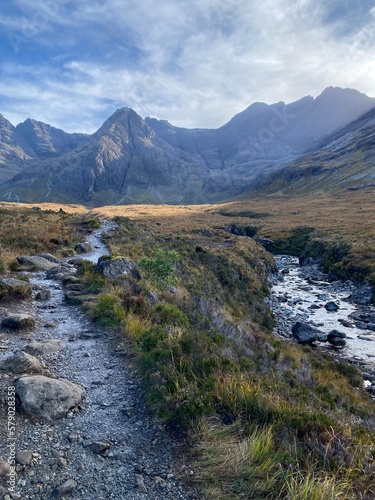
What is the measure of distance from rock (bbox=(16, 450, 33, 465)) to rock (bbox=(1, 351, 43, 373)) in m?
2.63

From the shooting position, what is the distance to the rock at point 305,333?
2597 cm

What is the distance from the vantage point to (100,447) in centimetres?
561

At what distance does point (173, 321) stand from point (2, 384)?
602 centimetres

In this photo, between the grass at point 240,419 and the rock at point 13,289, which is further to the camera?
the rock at point 13,289

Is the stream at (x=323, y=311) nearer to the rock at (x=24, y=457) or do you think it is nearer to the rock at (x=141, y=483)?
the rock at (x=141, y=483)

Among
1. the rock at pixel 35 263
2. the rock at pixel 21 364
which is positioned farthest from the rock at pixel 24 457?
the rock at pixel 35 263

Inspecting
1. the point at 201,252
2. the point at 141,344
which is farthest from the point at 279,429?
the point at 201,252

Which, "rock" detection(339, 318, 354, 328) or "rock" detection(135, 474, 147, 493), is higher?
"rock" detection(135, 474, 147, 493)

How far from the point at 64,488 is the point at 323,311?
33.9 metres

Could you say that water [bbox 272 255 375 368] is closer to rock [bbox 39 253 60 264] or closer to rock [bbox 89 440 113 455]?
rock [bbox 39 253 60 264]

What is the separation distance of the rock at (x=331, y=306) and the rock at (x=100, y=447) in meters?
33.1

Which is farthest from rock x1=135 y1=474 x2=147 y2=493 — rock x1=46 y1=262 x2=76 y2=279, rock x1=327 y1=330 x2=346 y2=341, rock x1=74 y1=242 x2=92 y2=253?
rock x1=327 y1=330 x2=346 y2=341

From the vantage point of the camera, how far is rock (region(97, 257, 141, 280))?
16.8 m

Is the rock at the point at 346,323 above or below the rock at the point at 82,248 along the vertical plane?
below
